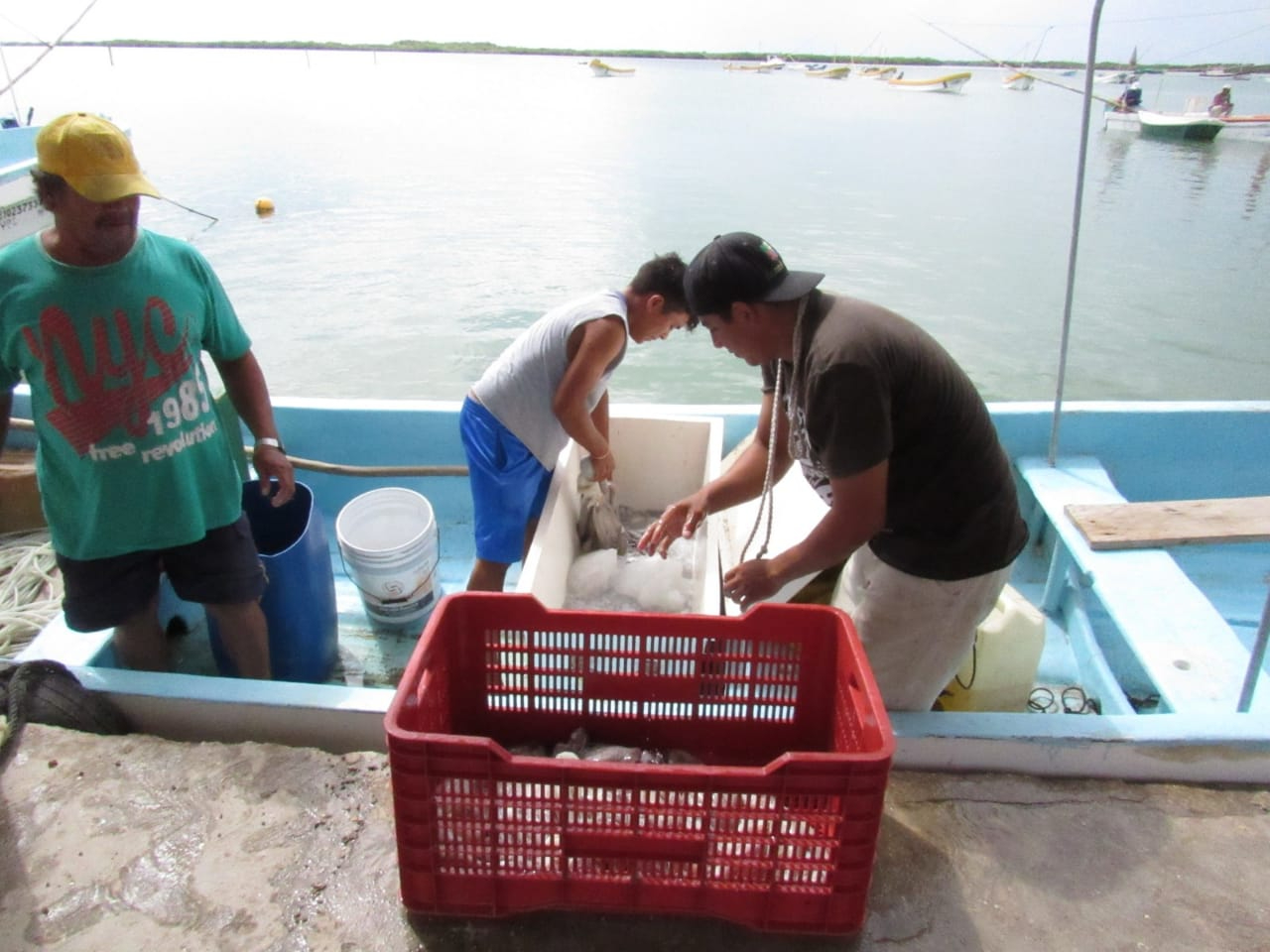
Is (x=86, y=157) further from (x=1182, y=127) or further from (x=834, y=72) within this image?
(x=834, y=72)

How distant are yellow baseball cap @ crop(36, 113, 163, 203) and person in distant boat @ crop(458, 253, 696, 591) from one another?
45.9 inches

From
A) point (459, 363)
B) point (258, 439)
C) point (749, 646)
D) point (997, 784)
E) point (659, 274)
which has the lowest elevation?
point (459, 363)

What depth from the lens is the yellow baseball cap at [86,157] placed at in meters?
1.67

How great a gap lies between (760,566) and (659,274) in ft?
3.58

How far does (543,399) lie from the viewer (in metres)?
2.66

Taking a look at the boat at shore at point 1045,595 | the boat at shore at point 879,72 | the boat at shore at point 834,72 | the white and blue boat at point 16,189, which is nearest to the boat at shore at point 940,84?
the boat at shore at point 879,72

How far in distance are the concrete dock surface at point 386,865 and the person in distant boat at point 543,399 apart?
108 cm

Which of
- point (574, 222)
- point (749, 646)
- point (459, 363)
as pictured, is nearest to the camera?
point (749, 646)

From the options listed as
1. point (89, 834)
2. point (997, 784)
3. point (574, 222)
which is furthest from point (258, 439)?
point (574, 222)

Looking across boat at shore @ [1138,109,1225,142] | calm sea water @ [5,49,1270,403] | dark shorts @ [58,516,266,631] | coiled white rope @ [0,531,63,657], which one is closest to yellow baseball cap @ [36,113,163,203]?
dark shorts @ [58,516,266,631]

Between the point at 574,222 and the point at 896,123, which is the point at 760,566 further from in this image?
the point at 896,123

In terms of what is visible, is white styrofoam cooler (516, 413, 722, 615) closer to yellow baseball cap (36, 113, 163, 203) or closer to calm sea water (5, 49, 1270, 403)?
yellow baseball cap (36, 113, 163, 203)

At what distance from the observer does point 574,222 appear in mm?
13078

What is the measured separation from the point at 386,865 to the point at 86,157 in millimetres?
1563
